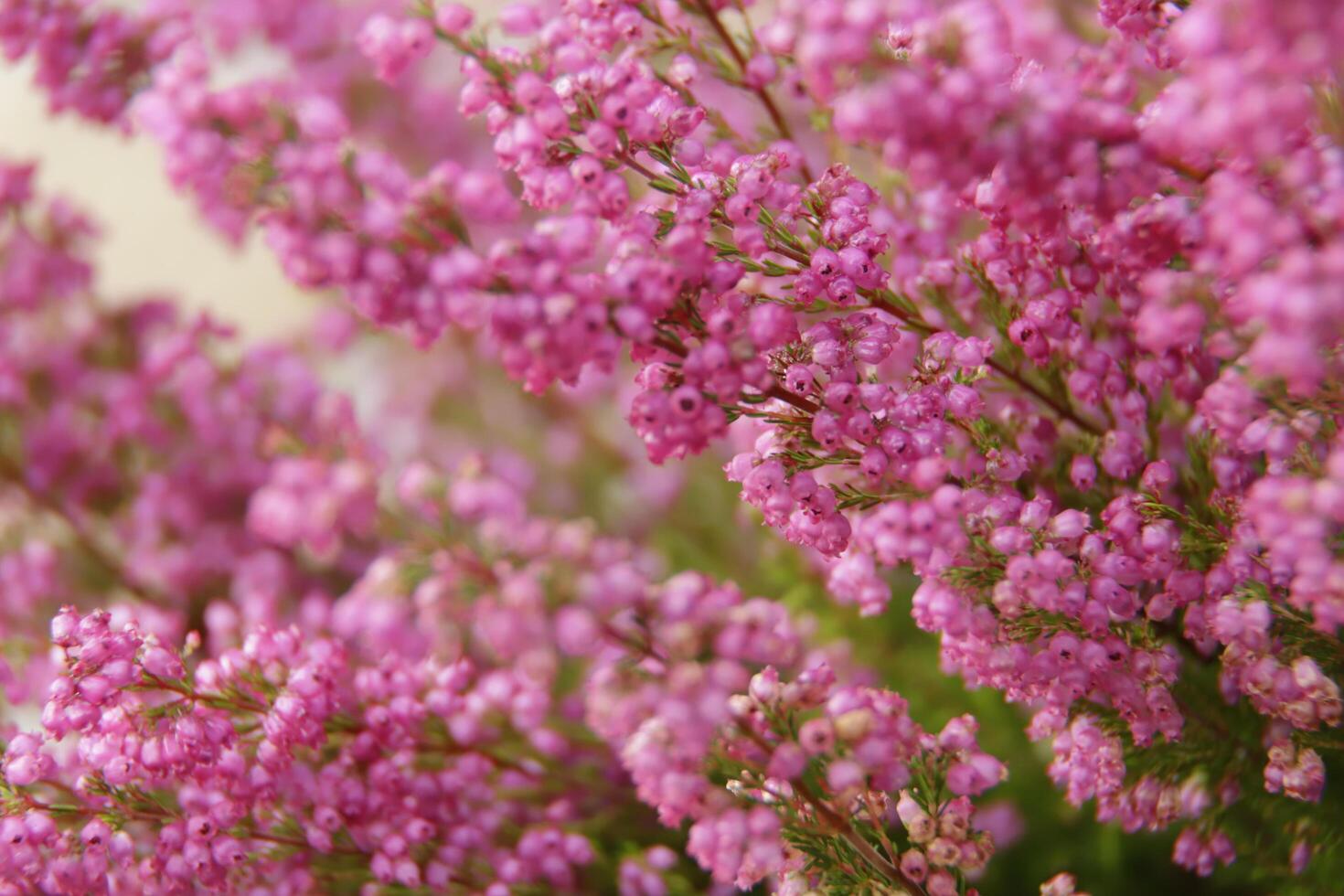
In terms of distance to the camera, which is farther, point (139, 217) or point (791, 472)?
point (139, 217)

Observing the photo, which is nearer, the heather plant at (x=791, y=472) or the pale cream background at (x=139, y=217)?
the heather plant at (x=791, y=472)

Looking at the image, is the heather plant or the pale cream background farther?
the pale cream background

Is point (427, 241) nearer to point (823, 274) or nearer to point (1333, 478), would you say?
point (823, 274)

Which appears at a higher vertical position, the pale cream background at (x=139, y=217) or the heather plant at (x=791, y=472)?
the pale cream background at (x=139, y=217)

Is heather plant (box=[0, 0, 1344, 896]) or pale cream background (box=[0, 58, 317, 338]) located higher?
pale cream background (box=[0, 58, 317, 338])

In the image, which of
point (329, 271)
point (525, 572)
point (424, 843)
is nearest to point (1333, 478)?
point (525, 572)

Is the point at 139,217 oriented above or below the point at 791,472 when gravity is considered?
above
